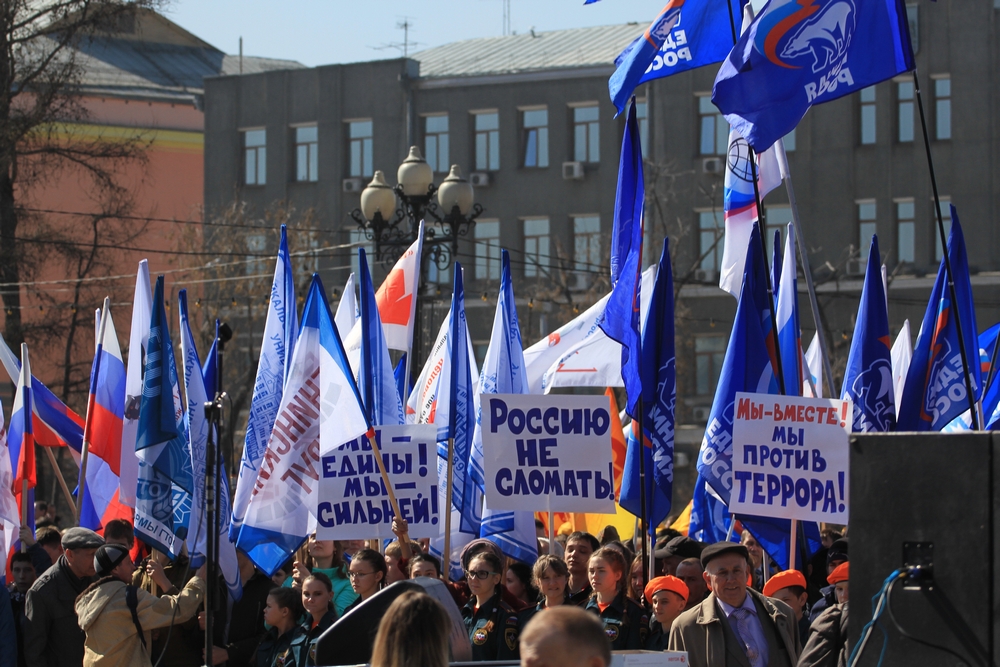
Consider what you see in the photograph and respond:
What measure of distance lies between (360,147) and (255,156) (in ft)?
11.3

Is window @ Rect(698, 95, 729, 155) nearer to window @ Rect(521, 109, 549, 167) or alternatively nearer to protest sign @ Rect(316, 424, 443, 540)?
window @ Rect(521, 109, 549, 167)

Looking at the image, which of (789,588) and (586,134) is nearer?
(789,588)

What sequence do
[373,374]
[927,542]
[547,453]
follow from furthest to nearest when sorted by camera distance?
[373,374], [547,453], [927,542]

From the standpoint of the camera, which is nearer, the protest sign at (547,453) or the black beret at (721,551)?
the black beret at (721,551)

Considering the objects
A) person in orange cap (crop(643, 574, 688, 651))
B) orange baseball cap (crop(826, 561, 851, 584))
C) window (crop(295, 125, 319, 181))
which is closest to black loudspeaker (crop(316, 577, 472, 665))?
person in orange cap (crop(643, 574, 688, 651))

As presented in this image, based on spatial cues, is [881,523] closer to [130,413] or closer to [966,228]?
[130,413]

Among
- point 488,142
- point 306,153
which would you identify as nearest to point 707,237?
point 488,142

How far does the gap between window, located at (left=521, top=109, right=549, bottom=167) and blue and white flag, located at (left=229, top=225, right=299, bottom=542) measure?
2869cm

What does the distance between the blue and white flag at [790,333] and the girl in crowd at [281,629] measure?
4.85 m

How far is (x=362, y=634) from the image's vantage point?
5.71m

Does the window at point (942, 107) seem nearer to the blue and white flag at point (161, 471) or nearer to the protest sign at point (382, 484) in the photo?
the protest sign at point (382, 484)

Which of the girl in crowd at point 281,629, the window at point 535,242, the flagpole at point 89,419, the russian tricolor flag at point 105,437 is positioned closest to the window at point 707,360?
the window at point 535,242

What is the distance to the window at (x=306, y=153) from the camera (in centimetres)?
4244

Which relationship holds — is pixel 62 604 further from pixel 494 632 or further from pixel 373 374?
pixel 373 374
